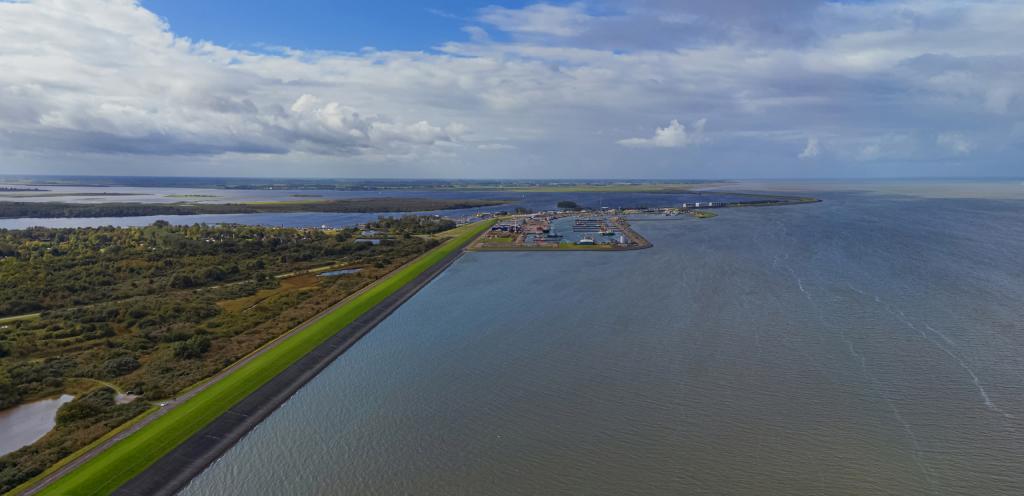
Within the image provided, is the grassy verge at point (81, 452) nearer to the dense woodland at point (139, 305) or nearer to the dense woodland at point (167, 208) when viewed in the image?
the dense woodland at point (139, 305)

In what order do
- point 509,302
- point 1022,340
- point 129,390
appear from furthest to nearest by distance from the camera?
point 509,302
point 1022,340
point 129,390

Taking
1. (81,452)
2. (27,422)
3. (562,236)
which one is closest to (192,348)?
(27,422)

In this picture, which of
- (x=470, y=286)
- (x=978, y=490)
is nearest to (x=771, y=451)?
(x=978, y=490)

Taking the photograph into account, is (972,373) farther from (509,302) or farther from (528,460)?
(509,302)

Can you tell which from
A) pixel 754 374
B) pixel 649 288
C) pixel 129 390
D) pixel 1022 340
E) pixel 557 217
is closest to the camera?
pixel 129 390

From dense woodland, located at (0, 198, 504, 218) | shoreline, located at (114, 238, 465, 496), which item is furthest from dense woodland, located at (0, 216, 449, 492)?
dense woodland, located at (0, 198, 504, 218)

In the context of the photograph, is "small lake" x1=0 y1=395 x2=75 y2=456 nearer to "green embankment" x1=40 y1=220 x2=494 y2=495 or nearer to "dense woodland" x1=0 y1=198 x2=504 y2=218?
"green embankment" x1=40 y1=220 x2=494 y2=495

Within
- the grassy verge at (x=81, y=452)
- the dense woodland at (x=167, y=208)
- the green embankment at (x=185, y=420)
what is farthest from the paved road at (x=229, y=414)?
the dense woodland at (x=167, y=208)
